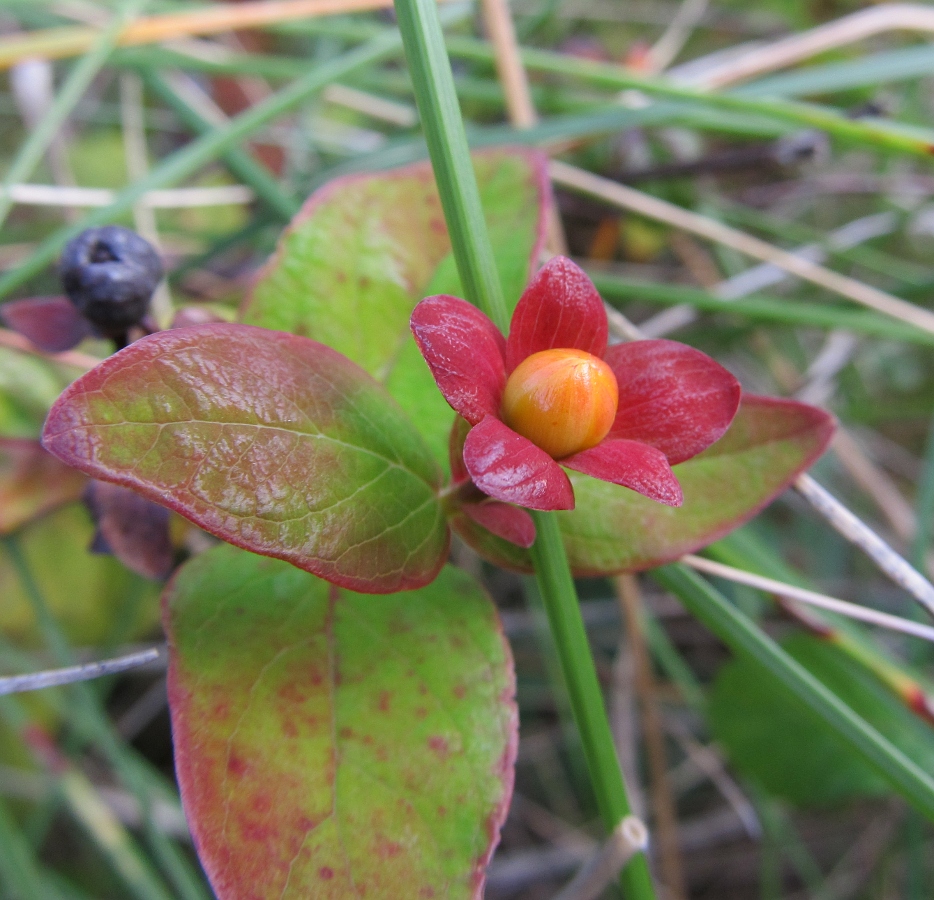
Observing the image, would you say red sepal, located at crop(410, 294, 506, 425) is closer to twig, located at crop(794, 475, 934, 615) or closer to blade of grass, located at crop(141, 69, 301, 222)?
twig, located at crop(794, 475, 934, 615)

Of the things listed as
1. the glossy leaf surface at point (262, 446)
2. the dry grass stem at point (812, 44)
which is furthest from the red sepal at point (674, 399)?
the dry grass stem at point (812, 44)

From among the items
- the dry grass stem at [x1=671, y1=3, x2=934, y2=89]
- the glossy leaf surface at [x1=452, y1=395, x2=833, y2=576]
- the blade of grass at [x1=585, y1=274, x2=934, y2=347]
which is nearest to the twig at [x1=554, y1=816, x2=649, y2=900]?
the glossy leaf surface at [x1=452, y1=395, x2=833, y2=576]

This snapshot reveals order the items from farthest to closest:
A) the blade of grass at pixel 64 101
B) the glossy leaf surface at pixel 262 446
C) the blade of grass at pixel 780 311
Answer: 1. the blade of grass at pixel 780 311
2. the blade of grass at pixel 64 101
3. the glossy leaf surface at pixel 262 446

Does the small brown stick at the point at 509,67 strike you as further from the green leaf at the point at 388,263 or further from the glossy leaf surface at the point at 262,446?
the glossy leaf surface at the point at 262,446

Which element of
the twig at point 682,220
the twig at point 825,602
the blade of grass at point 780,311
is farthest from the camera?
the twig at point 682,220

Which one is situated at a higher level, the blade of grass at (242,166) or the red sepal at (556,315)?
the blade of grass at (242,166)

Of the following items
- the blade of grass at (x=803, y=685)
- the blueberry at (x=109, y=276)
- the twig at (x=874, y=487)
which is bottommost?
the twig at (x=874, y=487)

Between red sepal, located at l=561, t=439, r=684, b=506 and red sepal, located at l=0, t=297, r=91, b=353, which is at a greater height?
red sepal, located at l=0, t=297, r=91, b=353
